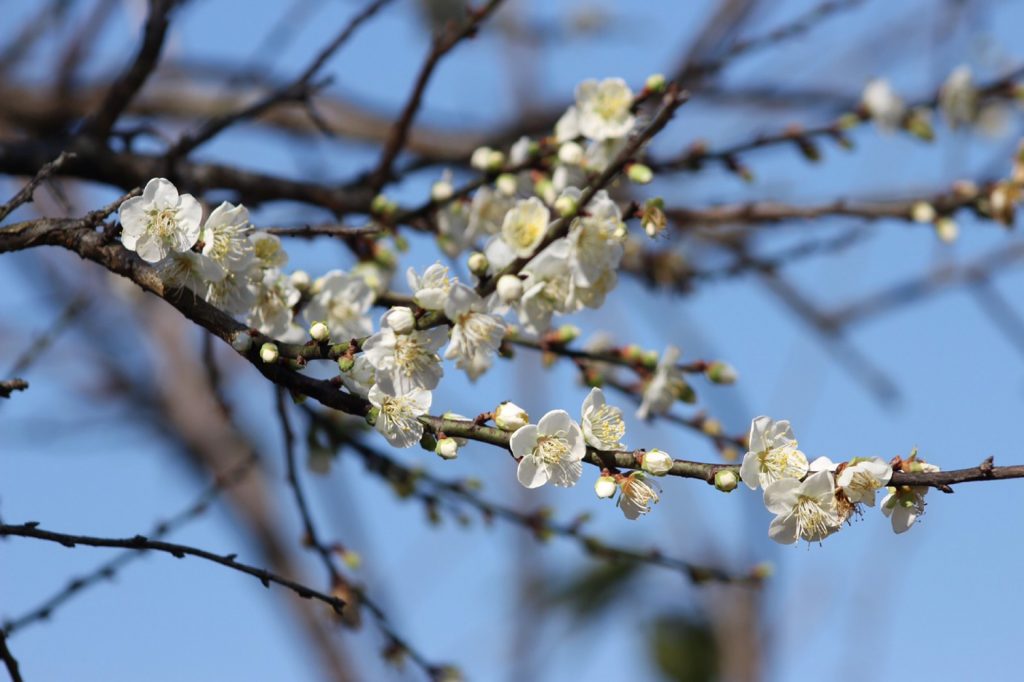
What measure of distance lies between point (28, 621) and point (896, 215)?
82.7 inches

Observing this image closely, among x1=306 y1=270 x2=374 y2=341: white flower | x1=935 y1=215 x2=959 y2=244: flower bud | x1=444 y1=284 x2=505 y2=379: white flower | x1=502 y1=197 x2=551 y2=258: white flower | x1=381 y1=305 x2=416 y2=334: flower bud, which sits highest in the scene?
x1=935 y1=215 x2=959 y2=244: flower bud

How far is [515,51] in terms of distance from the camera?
23.5 feet

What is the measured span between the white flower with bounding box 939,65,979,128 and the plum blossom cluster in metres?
1.92

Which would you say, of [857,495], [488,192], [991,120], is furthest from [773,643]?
[857,495]

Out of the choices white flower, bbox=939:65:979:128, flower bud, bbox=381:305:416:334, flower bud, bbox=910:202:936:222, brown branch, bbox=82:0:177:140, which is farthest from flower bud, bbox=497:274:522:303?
white flower, bbox=939:65:979:128

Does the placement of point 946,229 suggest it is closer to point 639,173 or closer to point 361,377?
point 639,173

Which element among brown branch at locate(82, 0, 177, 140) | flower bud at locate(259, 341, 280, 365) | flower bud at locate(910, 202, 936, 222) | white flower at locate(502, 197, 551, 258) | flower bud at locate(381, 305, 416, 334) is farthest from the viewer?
flower bud at locate(910, 202, 936, 222)

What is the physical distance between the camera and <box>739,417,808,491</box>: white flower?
1.43 m

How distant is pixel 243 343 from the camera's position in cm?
131

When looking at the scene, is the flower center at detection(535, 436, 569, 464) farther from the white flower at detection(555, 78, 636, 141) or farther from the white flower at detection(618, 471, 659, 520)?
the white flower at detection(555, 78, 636, 141)

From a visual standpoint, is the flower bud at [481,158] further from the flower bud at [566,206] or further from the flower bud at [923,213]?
the flower bud at [923,213]

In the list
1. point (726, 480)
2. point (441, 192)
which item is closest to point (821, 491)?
point (726, 480)

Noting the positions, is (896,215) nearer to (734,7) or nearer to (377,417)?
(734,7)

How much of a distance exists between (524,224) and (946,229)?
131cm
